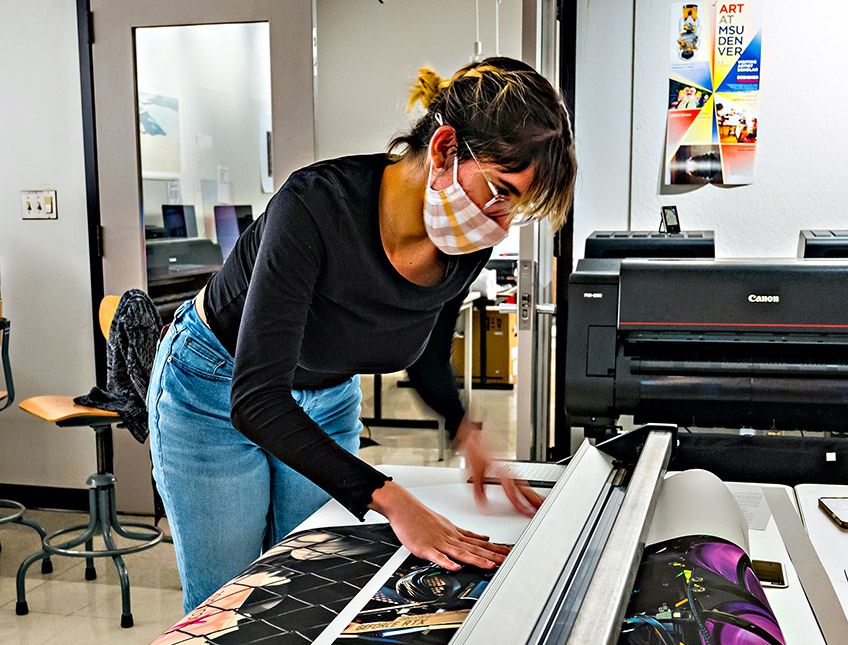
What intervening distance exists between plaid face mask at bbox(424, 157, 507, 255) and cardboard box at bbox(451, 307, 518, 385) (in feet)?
14.7

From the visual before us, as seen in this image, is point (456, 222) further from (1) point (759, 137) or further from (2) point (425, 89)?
(1) point (759, 137)

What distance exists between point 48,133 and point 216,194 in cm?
76

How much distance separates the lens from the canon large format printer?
1.54 m

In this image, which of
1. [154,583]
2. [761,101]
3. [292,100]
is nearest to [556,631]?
[761,101]

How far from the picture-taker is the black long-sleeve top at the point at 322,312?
0.97 meters

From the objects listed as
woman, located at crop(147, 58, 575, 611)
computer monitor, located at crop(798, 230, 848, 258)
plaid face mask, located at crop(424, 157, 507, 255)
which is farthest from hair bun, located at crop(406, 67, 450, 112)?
computer monitor, located at crop(798, 230, 848, 258)

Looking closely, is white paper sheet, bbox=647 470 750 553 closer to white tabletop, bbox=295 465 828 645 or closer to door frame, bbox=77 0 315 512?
white tabletop, bbox=295 465 828 645

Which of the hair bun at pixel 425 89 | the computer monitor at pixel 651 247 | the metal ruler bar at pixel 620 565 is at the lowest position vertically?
the metal ruler bar at pixel 620 565

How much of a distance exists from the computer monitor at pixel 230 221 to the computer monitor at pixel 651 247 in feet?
5.99

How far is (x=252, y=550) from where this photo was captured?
50.4 inches

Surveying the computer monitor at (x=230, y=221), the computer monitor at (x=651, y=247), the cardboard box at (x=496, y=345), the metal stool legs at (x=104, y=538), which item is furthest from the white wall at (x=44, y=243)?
the cardboard box at (x=496, y=345)

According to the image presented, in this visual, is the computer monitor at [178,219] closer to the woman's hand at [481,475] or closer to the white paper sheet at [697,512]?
the woman's hand at [481,475]

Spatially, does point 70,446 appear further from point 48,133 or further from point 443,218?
point 443,218

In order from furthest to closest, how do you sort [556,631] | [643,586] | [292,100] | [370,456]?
[370,456] → [292,100] → [643,586] → [556,631]
